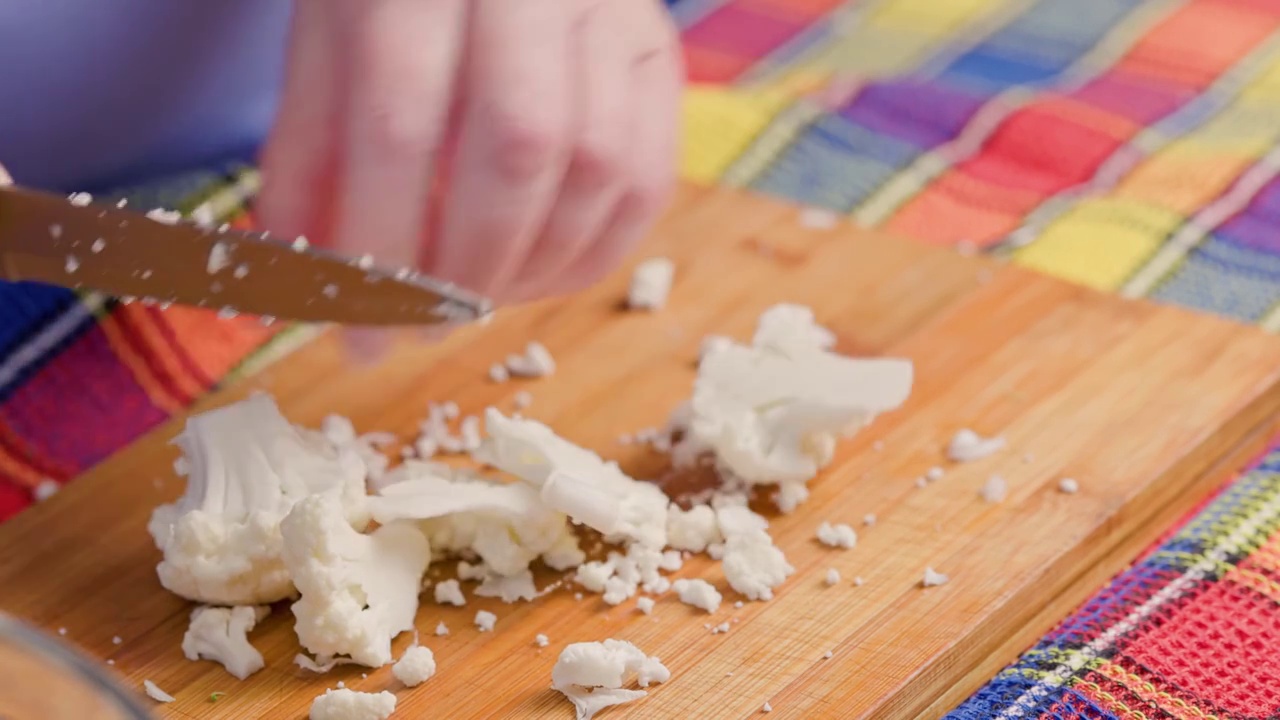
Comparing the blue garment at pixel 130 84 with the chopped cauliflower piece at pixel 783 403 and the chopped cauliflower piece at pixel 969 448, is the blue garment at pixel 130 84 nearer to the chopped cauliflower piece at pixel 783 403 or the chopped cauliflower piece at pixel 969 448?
the chopped cauliflower piece at pixel 783 403

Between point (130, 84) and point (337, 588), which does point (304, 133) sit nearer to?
point (337, 588)

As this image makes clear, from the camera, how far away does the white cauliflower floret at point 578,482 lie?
1.21 metres

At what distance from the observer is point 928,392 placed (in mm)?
1461

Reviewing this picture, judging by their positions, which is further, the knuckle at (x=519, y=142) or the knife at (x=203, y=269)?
the knuckle at (x=519, y=142)

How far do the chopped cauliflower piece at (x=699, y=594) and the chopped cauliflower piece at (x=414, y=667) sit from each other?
20cm

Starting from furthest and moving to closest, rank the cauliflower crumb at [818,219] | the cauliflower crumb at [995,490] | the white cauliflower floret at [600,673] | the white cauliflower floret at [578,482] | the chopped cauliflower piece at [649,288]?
the cauliflower crumb at [818,219]
the chopped cauliflower piece at [649,288]
the cauliflower crumb at [995,490]
the white cauliflower floret at [578,482]
the white cauliflower floret at [600,673]

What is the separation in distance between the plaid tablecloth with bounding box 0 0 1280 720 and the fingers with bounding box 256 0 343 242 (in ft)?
1.12

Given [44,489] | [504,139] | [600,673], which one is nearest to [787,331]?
[504,139]

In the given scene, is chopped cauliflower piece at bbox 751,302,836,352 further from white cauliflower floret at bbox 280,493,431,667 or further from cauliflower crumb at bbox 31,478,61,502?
cauliflower crumb at bbox 31,478,61,502

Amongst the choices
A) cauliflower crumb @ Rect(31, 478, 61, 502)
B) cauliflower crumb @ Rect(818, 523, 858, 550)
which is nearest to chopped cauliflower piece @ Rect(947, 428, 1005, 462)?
cauliflower crumb @ Rect(818, 523, 858, 550)

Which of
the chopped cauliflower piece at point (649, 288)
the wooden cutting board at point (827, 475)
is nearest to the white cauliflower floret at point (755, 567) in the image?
the wooden cutting board at point (827, 475)

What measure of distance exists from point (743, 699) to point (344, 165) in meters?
0.54

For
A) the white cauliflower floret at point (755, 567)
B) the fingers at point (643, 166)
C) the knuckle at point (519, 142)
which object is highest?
the knuckle at point (519, 142)

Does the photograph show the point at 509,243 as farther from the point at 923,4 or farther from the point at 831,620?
the point at 923,4
